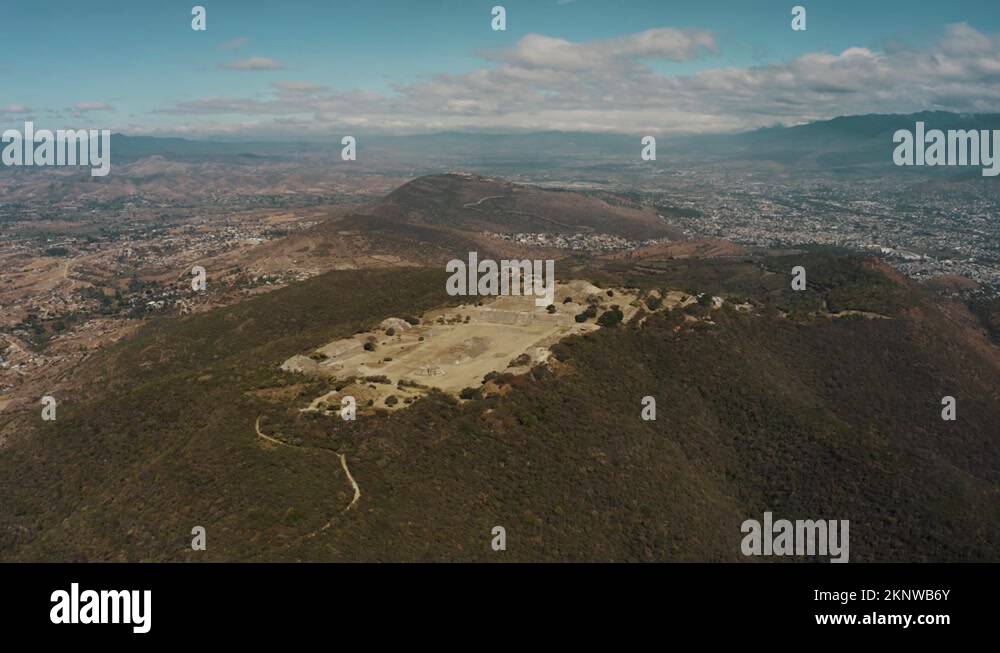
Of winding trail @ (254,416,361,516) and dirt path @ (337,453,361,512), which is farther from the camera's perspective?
dirt path @ (337,453,361,512)

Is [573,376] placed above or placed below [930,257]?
below

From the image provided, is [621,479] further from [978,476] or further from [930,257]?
[930,257]

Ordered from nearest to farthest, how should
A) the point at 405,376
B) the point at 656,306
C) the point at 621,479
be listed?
the point at 621,479
the point at 405,376
the point at 656,306

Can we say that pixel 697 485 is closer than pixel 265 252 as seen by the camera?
Yes

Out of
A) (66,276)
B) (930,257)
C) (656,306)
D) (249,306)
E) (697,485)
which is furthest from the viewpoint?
(930,257)

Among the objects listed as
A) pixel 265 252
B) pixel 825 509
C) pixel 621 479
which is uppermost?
pixel 265 252

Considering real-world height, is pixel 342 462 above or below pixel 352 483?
above

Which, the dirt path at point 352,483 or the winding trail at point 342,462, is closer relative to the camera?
the winding trail at point 342,462

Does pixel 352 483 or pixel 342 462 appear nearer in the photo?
pixel 352 483

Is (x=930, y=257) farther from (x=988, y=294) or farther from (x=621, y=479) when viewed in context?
(x=621, y=479)

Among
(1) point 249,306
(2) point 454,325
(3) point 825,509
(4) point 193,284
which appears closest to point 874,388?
(3) point 825,509
